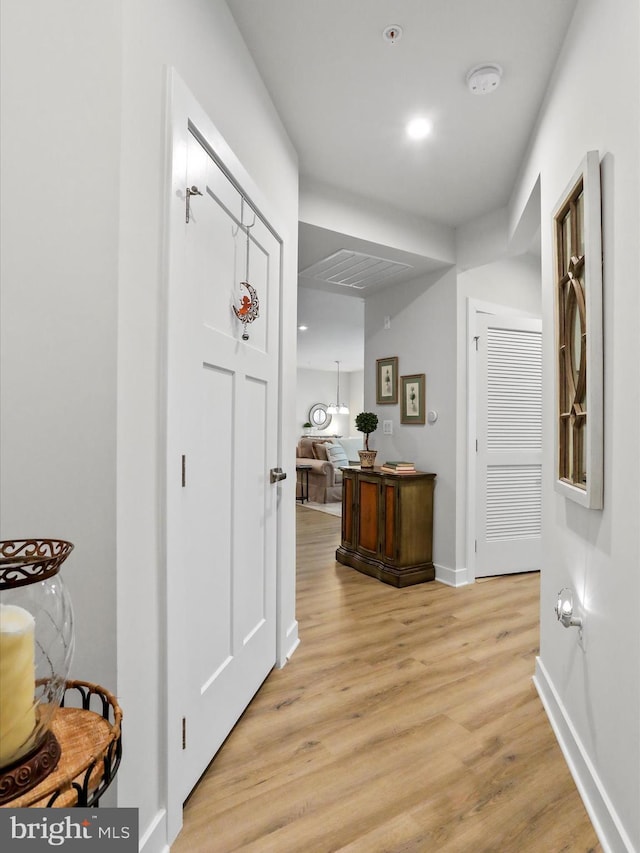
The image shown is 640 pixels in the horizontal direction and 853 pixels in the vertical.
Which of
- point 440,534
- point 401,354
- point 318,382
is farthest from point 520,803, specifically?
point 318,382

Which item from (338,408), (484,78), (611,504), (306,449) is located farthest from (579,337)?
(338,408)

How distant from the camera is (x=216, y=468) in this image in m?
1.67

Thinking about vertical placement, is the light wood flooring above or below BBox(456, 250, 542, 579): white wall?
below

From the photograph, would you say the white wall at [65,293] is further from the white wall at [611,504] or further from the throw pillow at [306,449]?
the throw pillow at [306,449]

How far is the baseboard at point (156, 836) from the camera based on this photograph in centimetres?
120

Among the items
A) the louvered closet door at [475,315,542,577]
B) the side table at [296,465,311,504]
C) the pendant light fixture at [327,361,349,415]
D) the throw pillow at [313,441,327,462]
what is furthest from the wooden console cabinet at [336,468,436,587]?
the pendant light fixture at [327,361,349,415]

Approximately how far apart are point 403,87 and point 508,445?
104 inches

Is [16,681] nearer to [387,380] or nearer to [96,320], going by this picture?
[96,320]

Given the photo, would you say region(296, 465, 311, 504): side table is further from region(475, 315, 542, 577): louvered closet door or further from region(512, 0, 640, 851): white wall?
region(512, 0, 640, 851): white wall

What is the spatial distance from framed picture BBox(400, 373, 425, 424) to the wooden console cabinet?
19.3 inches

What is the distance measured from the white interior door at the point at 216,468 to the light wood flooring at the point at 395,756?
0.50ft

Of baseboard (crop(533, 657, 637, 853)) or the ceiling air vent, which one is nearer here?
baseboard (crop(533, 657, 637, 853))

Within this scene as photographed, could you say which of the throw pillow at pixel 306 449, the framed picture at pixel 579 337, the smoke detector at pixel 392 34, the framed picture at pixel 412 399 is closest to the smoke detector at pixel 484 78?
the smoke detector at pixel 392 34

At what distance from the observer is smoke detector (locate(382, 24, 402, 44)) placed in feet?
6.01
